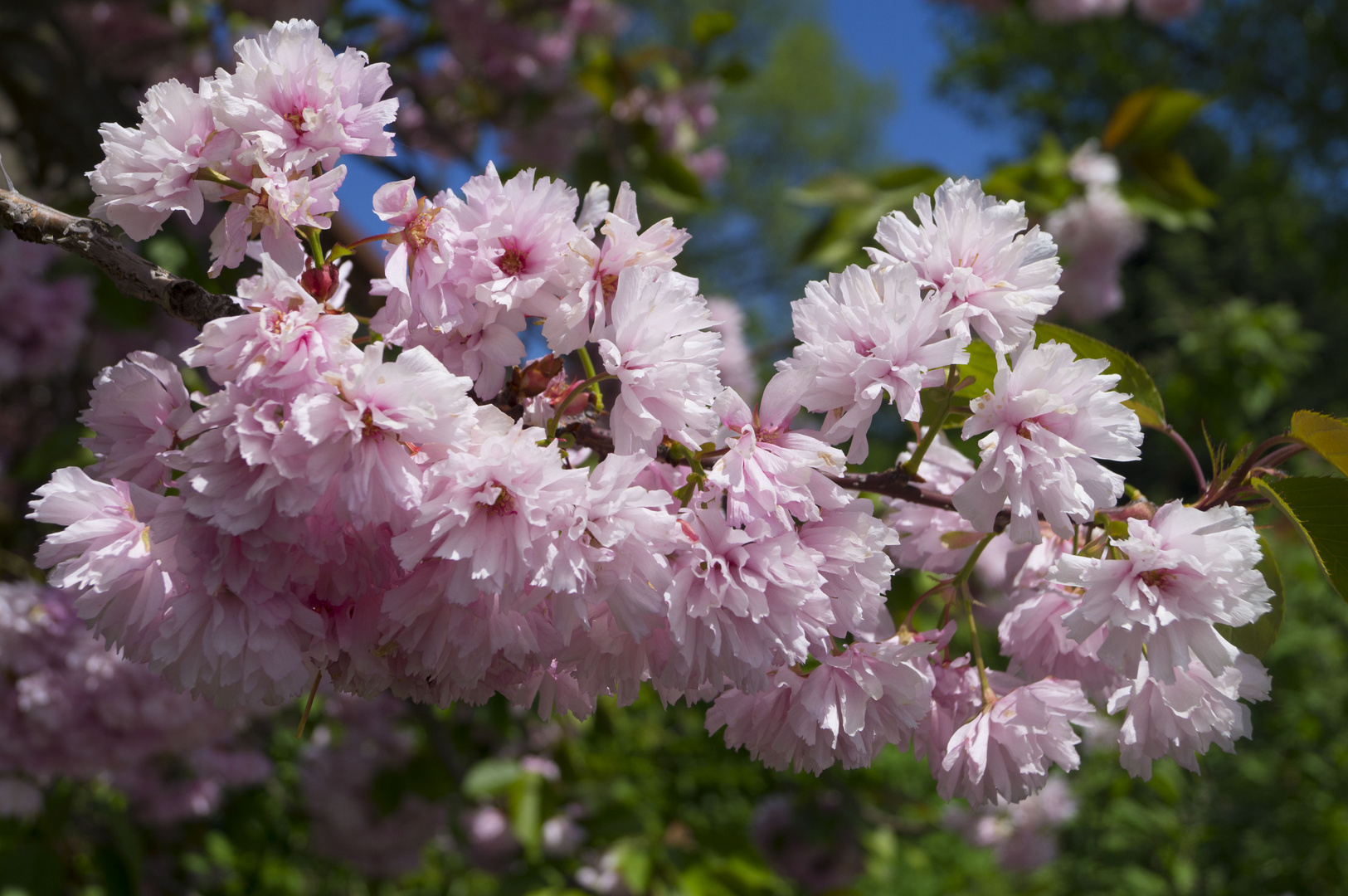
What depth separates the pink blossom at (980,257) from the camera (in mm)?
741

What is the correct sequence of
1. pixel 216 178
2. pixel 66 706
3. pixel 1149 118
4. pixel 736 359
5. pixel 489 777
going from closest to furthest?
1. pixel 216 178
2. pixel 66 706
3. pixel 489 777
4. pixel 1149 118
5. pixel 736 359

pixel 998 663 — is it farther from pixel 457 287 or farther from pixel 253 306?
pixel 253 306

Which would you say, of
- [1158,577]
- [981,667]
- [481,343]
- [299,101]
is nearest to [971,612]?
[981,667]

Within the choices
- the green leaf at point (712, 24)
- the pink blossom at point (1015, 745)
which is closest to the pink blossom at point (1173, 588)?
the pink blossom at point (1015, 745)

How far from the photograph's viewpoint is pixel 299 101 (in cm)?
72

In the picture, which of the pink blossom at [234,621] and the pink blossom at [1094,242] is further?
the pink blossom at [1094,242]

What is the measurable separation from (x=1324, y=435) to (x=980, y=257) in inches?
13.5

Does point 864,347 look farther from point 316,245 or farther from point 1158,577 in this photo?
point 316,245

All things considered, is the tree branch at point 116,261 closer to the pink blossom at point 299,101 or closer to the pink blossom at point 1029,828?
the pink blossom at point 299,101

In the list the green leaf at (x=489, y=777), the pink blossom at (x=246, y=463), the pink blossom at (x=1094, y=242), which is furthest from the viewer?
the pink blossom at (x=1094, y=242)

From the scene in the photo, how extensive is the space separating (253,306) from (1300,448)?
35.3 inches

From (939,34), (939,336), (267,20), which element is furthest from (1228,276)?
(939,336)

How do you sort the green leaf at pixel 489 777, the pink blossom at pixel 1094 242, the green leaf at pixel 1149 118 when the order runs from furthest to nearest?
the pink blossom at pixel 1094 242, the green leaf at pixel 1149 118, the green leaf at pixel 489 777

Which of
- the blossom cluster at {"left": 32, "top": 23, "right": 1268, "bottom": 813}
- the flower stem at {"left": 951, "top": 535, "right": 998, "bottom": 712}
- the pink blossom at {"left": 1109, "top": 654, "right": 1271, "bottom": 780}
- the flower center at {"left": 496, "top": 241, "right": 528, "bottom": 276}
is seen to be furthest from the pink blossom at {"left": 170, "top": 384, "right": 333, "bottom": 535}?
the pink blossom at {"left": 1109, "top": 654, "right": 1271, "bottom": 780}
